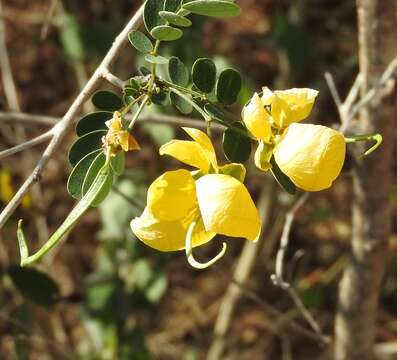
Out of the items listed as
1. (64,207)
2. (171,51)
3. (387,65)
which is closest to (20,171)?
(64,207)

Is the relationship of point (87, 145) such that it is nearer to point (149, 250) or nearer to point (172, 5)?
point (172, 5)

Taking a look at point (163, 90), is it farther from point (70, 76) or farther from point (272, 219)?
point (70, 76)

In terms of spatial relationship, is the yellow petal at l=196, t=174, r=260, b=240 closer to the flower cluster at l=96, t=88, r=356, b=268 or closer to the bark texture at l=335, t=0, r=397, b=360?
the flower cluster at l=96, t=88, r=356, b=268

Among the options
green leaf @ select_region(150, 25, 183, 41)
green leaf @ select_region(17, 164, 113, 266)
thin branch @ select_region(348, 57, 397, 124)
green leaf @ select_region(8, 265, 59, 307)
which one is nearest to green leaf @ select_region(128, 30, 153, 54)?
green leaf @ select_region(150, 25, 183, 41)

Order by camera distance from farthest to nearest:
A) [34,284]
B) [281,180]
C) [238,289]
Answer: [238,289] < [34,284] < [281,180]

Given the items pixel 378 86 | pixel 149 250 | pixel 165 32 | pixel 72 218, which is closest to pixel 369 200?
pixel 378 86

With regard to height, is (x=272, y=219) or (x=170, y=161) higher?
(x=170, y=161)
